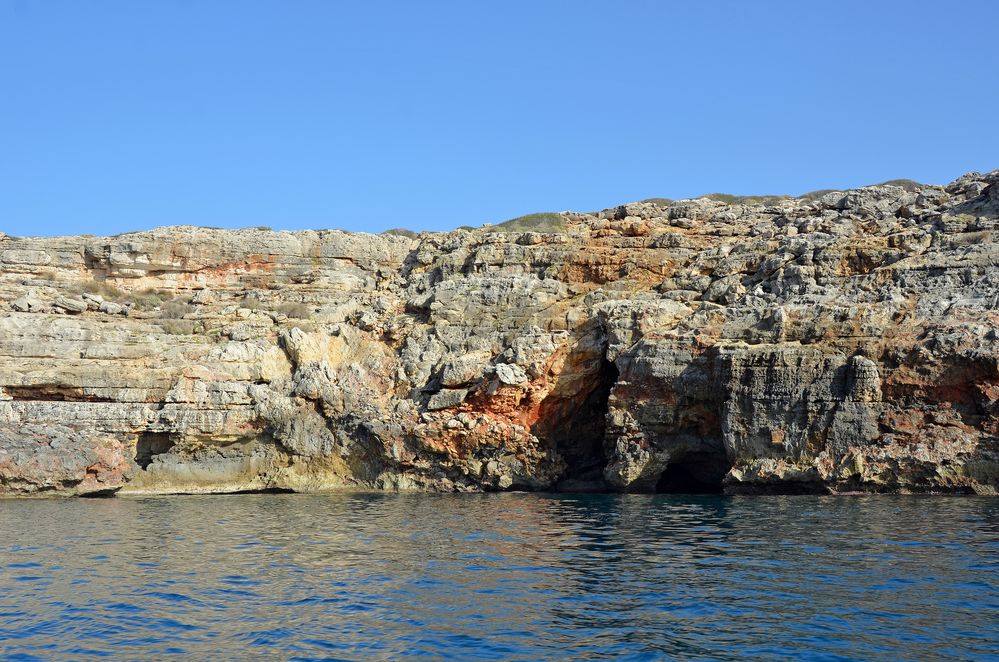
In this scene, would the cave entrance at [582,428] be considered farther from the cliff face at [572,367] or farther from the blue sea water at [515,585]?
the blue sea water at [515,585]

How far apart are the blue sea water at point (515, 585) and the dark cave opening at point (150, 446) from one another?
10.8 meters

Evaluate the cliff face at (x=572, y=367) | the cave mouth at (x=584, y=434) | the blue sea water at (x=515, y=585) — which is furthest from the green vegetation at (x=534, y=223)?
the blue sea water at (x=515, y=585)

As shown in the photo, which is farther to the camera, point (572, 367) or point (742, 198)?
point (742, 198)

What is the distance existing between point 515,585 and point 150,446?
1068 inches

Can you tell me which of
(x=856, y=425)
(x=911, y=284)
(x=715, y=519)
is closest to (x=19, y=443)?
(x=715, y=519)

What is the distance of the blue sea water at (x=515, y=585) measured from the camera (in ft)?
43.7

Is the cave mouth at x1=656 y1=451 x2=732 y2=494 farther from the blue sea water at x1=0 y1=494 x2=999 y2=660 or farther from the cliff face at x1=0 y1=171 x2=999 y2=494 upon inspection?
the blue sea water at x1=0 y1=494 x2=999 y2=660

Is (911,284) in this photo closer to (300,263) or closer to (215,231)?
(300,263)

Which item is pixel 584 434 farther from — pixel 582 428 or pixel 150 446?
pixel 150 446

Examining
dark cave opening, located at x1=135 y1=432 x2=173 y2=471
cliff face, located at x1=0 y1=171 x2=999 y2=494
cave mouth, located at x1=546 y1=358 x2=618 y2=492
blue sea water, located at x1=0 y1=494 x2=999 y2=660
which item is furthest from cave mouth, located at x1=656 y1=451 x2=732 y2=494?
dark cave opening, located at x1=135 y1=432 x2=173 y2=471

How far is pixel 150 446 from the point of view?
3997 cm

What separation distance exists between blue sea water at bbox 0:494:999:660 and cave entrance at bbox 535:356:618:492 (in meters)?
11.0

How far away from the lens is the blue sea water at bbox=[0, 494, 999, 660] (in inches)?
525

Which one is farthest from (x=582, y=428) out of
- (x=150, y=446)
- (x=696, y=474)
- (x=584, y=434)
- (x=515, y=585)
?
(x=515, y=585)
